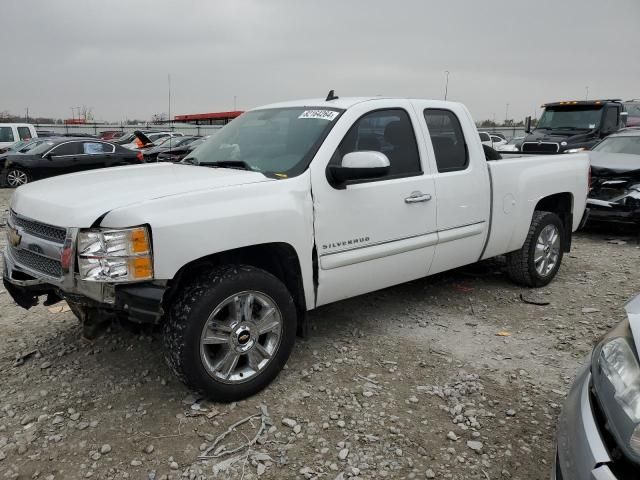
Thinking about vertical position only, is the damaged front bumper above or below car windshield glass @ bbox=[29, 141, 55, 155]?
below

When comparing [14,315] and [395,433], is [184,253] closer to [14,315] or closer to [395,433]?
[395,433]

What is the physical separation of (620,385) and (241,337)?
193cm

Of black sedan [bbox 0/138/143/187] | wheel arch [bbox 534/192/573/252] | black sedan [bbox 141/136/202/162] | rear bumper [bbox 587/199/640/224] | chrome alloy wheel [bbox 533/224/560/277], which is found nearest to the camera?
chrome alloy wheel [bbox 533/224/560/277]

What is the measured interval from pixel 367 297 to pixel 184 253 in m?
2.52

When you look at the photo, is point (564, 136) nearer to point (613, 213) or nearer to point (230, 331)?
point (613, 213)

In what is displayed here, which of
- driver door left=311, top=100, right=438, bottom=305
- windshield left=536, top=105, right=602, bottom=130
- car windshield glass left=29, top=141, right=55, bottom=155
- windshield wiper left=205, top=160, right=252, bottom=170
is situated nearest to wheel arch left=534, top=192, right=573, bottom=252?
driver door left=311, top=100, right=438, bottom=305

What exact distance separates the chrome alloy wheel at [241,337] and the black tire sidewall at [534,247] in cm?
302

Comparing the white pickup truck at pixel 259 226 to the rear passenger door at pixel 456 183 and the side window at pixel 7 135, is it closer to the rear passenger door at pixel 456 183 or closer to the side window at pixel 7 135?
the rear passenger door at pixel 456 183

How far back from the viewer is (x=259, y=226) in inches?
118

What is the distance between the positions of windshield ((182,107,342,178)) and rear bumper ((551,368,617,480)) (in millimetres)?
1975

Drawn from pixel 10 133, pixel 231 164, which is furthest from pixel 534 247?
pixel 10 133

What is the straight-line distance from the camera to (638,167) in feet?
24.8

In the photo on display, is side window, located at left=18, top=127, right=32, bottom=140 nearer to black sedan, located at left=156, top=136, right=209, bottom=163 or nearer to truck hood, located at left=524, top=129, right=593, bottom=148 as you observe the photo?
black sedan, located at left=156, top=136, right=209, bottom=163

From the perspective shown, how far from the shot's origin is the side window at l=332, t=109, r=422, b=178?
12.0 ft
